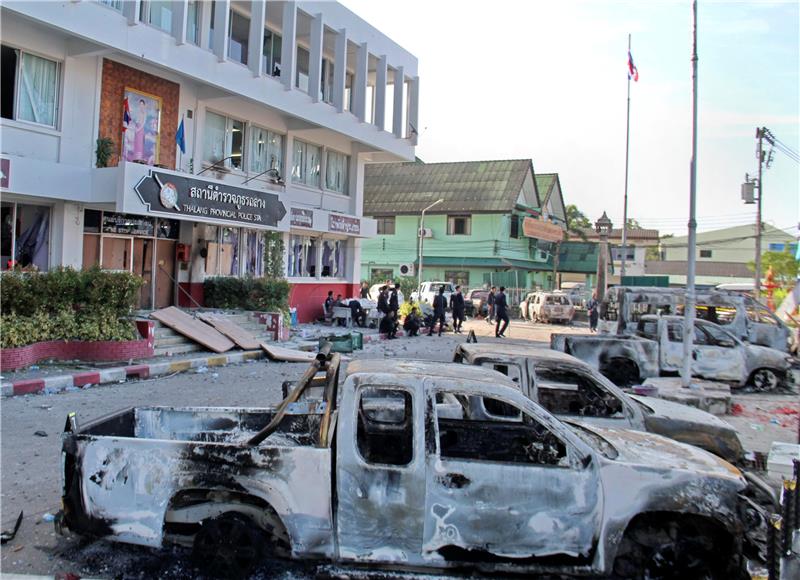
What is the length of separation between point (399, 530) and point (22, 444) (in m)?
5.23

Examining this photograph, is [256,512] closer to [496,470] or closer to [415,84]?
[496,470]

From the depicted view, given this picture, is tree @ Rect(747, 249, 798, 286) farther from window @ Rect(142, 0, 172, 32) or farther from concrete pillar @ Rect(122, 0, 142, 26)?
concrete pillar @ Rect(122, 0, 142, 26)

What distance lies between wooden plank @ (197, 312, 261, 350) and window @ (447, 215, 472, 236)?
28.7m

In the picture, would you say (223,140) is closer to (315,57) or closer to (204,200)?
(204,200)

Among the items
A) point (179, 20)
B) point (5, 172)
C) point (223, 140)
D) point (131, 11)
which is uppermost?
point (179, 20)

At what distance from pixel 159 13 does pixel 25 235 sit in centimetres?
664

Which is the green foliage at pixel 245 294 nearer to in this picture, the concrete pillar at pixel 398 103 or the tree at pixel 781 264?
the concrete pillar at pixel 398 103

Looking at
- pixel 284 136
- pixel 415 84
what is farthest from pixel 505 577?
pixel 415 84

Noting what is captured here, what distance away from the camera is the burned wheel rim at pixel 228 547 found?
4.04 m

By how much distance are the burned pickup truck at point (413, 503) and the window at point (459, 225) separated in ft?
128

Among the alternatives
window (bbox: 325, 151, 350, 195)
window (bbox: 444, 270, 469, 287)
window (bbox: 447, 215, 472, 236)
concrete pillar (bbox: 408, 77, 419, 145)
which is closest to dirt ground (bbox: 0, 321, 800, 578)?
window (bbox: 325, 151, 350, 195)

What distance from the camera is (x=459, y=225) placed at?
43094mm

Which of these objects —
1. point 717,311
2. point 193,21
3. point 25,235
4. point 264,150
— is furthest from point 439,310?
point 25,235

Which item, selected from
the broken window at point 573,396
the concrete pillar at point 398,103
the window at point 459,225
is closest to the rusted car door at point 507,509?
the broken window at point 573,396
